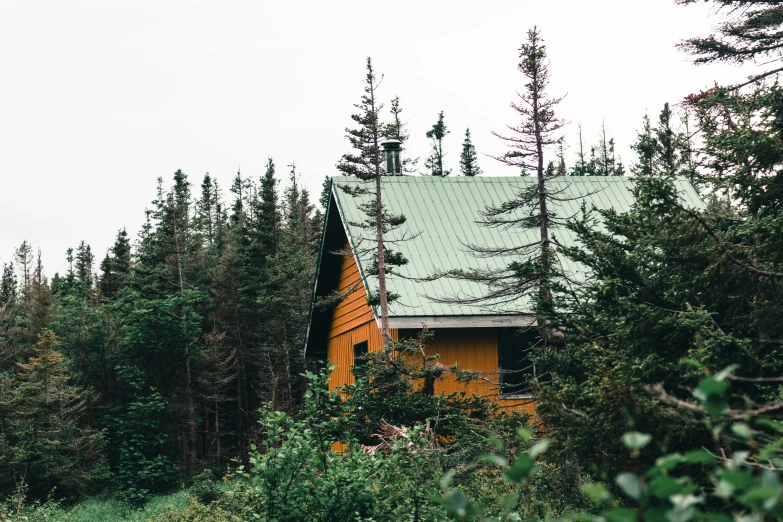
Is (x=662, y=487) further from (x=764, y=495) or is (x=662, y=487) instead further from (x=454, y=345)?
(x=454, y=345)

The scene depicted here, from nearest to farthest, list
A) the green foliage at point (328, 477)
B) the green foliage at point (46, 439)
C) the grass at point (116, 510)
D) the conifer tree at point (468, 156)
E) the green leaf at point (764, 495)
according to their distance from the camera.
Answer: the green leaf at point (764, 495) → the green foliage at point (328, 477) → the grass at point (116, 510) → the green foliage at point (46, 439) → the conifer tree at point (468, 156)

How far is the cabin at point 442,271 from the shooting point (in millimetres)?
14016

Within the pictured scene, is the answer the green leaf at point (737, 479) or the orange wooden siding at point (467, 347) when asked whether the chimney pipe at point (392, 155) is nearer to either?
the orange wooden siding at point (467, 347)

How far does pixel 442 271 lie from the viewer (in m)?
15.1

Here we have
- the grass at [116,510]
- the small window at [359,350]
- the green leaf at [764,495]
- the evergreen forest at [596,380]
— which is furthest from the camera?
the grass at [116,510]

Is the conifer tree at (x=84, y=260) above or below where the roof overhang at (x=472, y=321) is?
above

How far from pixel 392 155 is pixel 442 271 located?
174 inches

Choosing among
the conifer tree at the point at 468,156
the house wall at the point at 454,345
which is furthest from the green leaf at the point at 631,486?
the conifer tree at the point at 468,156

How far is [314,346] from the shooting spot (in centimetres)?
2116

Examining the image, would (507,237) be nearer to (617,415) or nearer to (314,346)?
(314,346)

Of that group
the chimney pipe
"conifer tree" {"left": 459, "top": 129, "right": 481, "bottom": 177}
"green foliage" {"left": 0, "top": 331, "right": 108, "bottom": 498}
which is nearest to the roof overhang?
the chimney pipe

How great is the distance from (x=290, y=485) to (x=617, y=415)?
108 inches

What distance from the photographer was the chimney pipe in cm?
1825

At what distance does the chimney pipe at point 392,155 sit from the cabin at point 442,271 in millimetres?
263
